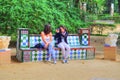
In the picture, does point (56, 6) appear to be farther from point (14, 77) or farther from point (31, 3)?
point (14, 77)

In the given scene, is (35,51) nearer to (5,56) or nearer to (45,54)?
(45,54)

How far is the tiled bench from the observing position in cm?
1121

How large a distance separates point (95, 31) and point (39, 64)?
1553 centimetres

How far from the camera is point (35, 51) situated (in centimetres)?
1129

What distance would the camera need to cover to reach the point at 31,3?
15031 millimetres

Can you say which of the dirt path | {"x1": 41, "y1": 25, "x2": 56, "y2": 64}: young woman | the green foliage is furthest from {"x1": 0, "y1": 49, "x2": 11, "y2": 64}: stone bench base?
the green foliage

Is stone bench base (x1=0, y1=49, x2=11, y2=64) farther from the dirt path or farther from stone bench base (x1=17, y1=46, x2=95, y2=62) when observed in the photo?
stone bench base (x1=17, y1=46, x2=95, y2=62)

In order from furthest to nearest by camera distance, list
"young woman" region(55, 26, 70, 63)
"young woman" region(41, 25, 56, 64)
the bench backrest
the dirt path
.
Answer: the bench backrest
"young woman" region(55, 26, 70, 63)
"young woman" region(41, 25, 56, 64)
the dirt path

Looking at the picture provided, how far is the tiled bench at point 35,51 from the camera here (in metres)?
11.2

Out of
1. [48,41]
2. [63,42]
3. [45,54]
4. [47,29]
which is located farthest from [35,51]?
[63,42]

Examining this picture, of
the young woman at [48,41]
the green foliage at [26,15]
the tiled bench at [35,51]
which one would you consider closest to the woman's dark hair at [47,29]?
the young woman at [48,41]

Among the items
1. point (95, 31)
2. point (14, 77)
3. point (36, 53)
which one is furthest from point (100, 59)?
point (95, 31)

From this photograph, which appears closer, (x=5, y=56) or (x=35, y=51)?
(x=5, y=56)

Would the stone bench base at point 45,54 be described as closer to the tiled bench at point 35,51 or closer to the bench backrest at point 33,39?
the tiled bench at point 35,51
